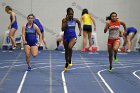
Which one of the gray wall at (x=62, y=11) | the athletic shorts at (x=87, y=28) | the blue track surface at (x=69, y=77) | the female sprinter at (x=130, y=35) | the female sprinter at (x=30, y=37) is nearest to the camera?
the blue track surface at (x=69, y=77)

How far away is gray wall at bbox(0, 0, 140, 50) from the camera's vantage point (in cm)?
2233

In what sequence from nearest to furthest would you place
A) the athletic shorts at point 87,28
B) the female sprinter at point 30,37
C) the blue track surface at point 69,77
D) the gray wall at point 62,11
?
the blue track surface at point 69,77
the female sprinter at point 30,37
the athletic shorts at point 87,28
the gray wall at point 62,11

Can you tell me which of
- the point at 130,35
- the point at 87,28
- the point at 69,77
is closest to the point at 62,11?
the point at 87,28

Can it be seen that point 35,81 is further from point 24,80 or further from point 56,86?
point 56,86

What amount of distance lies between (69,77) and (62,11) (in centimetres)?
1107

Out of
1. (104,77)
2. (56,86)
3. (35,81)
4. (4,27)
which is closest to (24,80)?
(35,81)

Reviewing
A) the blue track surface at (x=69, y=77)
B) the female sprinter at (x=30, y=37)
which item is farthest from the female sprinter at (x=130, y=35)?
the female sprinter at (x=30, y=37)

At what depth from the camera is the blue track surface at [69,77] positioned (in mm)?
9781

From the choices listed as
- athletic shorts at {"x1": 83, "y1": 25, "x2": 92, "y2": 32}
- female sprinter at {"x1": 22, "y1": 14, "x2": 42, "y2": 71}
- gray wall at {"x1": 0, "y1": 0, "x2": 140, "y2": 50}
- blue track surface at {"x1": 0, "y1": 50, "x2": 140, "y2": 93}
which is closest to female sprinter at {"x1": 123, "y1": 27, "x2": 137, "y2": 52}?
gray wall at {"x1": 0, "y1": 0, "x2": 140, "y2": 50}

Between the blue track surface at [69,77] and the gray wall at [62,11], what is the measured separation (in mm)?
6477

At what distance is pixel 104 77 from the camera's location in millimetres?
11805

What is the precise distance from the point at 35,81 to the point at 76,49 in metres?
11.8

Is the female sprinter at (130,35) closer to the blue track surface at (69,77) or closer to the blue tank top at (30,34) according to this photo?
the blue track surface at (69,77)

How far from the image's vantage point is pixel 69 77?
11719mm
